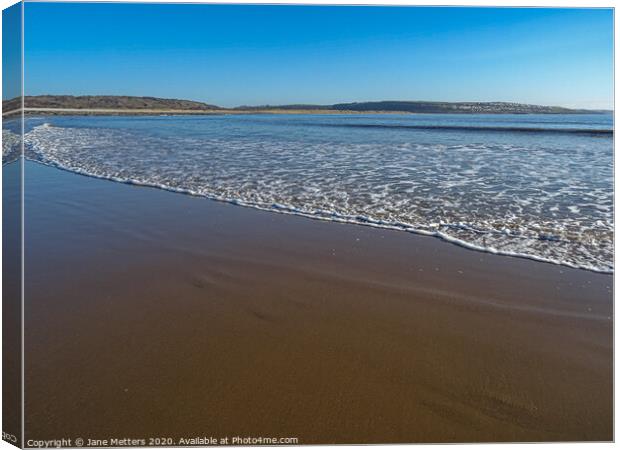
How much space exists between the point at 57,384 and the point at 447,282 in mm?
2613

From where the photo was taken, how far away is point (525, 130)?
17516 mm

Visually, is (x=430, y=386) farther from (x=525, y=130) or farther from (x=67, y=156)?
(x=525, y=130)

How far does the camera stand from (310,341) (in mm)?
2455

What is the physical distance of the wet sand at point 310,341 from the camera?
189 cm

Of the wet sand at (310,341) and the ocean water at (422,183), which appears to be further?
the ocean water at (422,183)

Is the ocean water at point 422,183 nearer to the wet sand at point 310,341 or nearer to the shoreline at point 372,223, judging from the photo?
the shoreline at point 372,223

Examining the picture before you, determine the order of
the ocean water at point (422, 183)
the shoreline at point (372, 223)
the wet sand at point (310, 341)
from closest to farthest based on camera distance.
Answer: the wet sand at point (310, 341), the shoreline at point (372, 223), the ocean water at point (422, 183)

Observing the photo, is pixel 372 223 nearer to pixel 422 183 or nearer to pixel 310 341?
pixel 422 183

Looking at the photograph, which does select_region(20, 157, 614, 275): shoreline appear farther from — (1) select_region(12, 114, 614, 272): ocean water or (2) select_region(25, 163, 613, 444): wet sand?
(2) select_region(25, 163, 613, 444): wet sand

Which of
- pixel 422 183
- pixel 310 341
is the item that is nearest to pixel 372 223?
pixel 422 183

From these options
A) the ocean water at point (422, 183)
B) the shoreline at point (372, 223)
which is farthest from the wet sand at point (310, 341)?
the ocean water at point (422, 183)

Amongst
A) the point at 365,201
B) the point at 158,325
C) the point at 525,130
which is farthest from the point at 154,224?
the point at 525,130

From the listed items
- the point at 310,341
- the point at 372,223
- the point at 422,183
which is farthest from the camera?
the point at 422,183

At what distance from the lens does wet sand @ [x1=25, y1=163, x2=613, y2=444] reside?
1891mm
